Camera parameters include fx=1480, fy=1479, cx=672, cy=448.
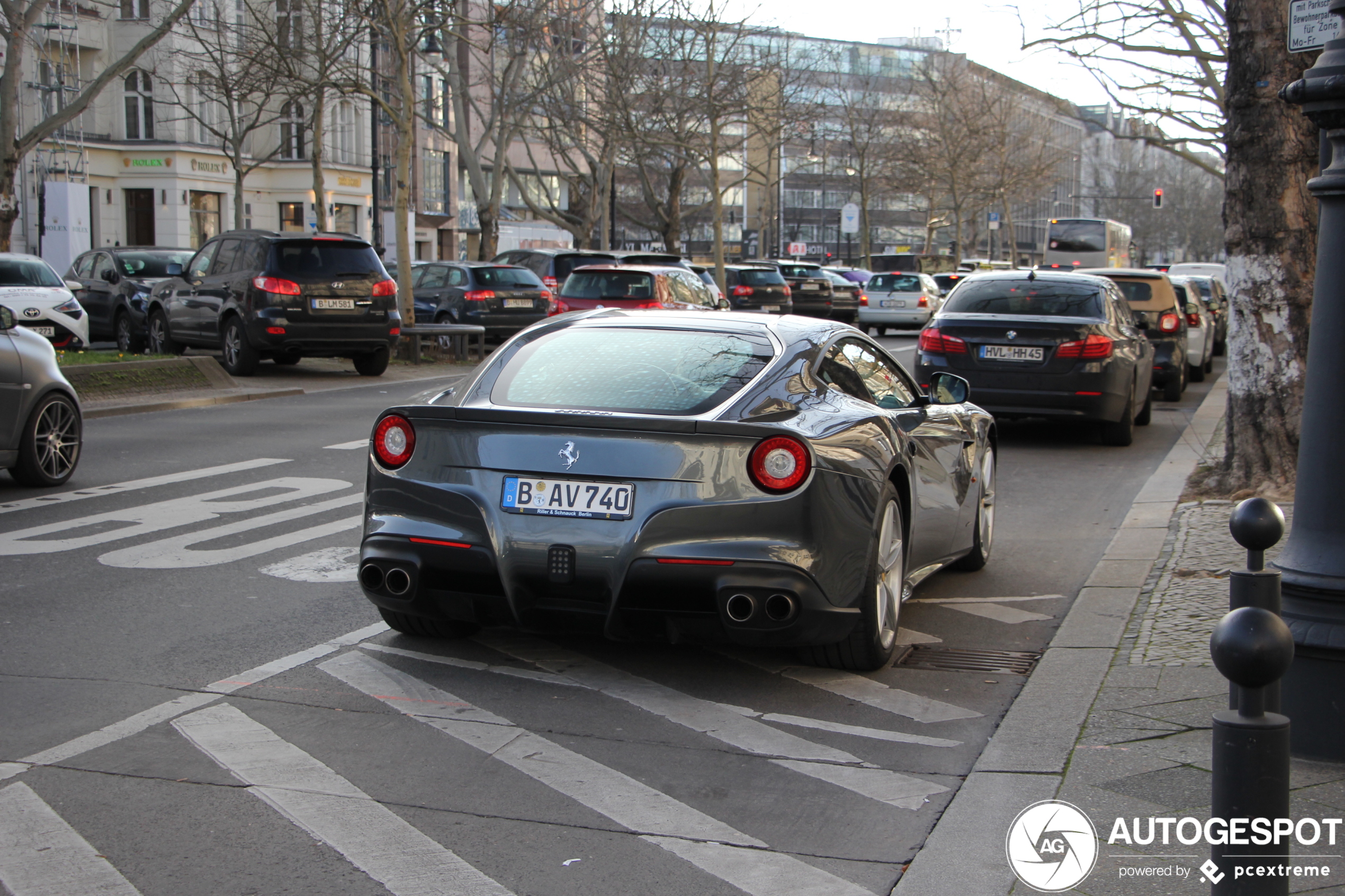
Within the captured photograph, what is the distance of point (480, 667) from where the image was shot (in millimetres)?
5707

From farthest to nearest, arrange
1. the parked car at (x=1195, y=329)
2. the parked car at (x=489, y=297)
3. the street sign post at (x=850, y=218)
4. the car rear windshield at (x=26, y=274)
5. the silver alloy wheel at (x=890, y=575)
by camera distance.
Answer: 1. the street sign post at (x=850, y=218)
2. the parked car at (x=489, y=297)
3. the parked car at (x=1195, y=329)
4. the car rear windshield at (x=26, y=274)
5. the silver alloy wheel at (x=890, y=575)

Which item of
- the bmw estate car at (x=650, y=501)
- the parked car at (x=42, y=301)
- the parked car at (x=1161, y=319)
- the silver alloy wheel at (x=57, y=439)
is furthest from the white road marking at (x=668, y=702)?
the parked car at (x=42, y=301)

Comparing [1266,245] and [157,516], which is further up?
[1266,245]

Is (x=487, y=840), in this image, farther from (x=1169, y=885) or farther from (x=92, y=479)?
(x=92, y=479)

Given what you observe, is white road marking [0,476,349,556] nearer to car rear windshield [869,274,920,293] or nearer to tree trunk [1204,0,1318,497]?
tree trunk [1204,0,1318,497]

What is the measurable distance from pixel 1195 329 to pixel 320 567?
18.1 m

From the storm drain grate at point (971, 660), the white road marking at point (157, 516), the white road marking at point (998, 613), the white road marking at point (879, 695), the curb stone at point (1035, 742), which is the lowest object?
the white road marking at point (998, 613)

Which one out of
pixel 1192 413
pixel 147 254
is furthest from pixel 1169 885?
pixel 147 254

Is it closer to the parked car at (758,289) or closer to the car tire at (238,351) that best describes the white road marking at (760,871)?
→ the car tire at (238,351)

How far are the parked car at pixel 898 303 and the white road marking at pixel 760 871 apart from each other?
34124mm

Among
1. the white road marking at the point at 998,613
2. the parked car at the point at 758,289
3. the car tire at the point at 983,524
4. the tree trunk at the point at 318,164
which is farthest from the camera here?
the parked car at the point at 758,289

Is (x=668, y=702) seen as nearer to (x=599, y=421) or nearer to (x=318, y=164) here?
(x=599, y=421)

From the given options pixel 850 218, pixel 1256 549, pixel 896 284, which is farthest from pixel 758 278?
pixel 850 218

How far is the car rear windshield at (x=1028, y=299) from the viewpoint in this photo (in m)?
13.8
